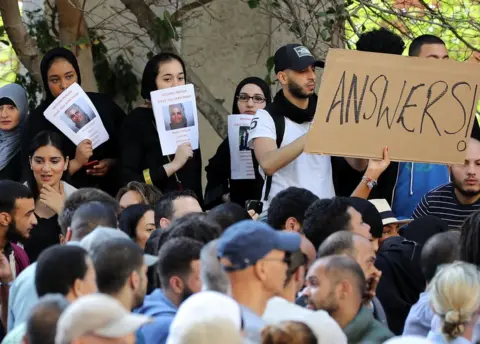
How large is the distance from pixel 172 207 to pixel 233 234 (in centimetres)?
246

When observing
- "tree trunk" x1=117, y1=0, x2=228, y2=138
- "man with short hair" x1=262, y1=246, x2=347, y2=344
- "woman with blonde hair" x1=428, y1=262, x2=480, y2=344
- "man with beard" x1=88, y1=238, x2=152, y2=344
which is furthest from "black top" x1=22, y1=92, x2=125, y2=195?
"woman with blonde hair" x1=428, y1=262, x2=480, y2=344

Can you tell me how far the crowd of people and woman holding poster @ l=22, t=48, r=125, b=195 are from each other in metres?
0.01

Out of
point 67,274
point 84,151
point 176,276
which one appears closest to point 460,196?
point 84,151

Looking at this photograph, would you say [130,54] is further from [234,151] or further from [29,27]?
[234,151]

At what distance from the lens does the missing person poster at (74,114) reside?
8922mm

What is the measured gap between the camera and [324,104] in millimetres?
7824

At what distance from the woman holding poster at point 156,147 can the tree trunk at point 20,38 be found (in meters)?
1.27

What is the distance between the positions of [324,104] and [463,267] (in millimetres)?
2378

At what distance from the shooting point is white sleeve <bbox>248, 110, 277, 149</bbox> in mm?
8156

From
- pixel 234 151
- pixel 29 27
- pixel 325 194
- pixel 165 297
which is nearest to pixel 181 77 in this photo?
pixel 234 151

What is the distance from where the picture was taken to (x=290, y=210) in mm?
7316

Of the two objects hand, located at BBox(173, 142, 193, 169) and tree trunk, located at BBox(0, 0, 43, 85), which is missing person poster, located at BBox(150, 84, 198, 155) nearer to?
hand, located at BBox(173, 142, 193, 169)

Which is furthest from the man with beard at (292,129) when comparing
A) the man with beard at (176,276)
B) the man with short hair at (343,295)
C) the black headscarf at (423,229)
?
the man with short hair at (343,295)

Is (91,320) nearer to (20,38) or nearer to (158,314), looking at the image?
(158,314)
